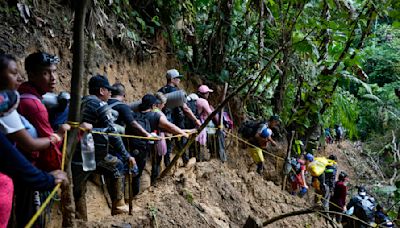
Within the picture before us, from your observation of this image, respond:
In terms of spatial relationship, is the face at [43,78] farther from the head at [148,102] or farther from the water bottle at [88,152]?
the head at [148,102]

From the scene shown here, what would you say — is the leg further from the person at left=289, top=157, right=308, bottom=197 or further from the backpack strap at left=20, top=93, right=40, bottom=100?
the person at left=289, top=157, right=308, bottom=197

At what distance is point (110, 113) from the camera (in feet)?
15.0

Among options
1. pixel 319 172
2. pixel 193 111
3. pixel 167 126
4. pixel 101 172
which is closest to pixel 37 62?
pixel 101 172

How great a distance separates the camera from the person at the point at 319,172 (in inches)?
412

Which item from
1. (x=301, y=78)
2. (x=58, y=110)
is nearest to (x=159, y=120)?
(x=58, y=110)

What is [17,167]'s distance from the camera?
2.42 metres

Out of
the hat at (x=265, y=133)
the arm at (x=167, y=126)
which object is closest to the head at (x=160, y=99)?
the arm at (x=167, y=126)

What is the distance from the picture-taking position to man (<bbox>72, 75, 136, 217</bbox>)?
174 inches

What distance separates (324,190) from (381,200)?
18.4ft

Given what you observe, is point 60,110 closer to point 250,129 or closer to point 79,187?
point 79,187

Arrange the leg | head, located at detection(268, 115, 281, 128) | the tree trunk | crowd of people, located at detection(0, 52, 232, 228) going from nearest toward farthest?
1. crowd of people, located at detection(0, 52, 232, 228)
2. the tree trunk
3. the leg
4. head, located at detection(268, 115, 281, 128)

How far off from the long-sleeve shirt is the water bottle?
4.88ft

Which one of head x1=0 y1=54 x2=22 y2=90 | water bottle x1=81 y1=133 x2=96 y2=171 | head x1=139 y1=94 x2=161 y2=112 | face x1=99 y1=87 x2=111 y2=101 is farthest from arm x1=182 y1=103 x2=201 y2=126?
head x1=0 y1=54 x2=22 y2=90

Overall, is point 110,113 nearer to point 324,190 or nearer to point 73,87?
point 73,87
